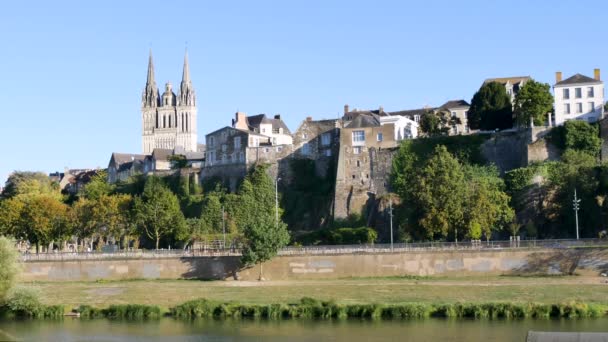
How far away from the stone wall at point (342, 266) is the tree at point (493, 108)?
27.6 m

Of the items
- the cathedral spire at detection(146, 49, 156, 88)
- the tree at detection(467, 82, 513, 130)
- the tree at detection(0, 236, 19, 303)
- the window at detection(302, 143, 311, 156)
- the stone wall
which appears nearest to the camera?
the tree at detection(0, 236, 19, 303)

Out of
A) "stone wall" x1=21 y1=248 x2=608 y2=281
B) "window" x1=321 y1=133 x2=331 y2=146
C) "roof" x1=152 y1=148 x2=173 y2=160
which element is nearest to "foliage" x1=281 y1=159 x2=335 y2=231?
"window" x1=321 y1=133 x2=331 y2=146

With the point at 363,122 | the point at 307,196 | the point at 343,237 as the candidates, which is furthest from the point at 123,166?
the point at 343,237

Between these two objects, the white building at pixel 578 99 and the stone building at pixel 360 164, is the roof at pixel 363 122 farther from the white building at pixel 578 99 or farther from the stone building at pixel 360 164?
the white building at pixel 578 99

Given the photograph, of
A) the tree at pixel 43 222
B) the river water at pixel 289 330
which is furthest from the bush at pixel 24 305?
the tree at pixel 43 222

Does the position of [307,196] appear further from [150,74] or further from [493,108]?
[150,74]

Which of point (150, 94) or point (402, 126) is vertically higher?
point (150, 94)

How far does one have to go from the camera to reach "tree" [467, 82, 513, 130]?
93812 millimetres

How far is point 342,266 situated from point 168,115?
107 meters

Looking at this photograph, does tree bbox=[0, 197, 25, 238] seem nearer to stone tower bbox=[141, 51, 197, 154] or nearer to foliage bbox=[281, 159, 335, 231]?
foliage bbox=[281, 159, 335, 231]

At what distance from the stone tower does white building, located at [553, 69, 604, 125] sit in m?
91.0

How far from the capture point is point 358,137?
313ft

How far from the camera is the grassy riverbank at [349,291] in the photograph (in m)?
58.7

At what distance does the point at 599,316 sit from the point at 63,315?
93.6ft
